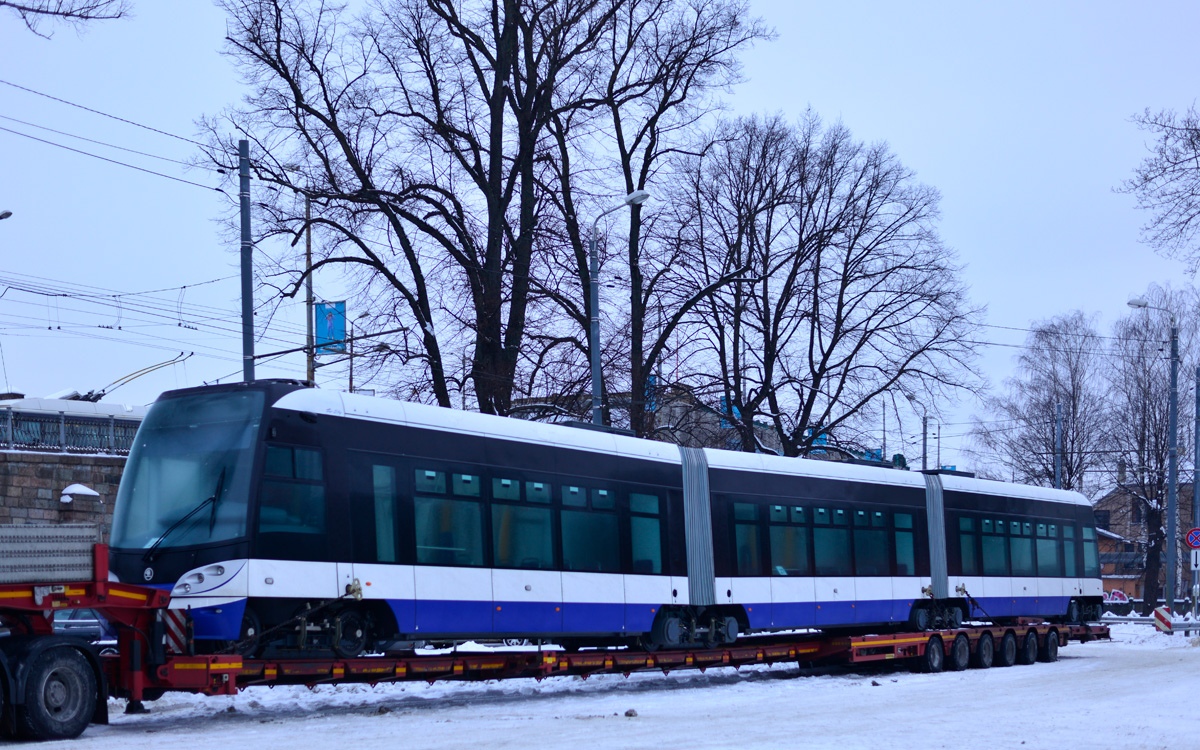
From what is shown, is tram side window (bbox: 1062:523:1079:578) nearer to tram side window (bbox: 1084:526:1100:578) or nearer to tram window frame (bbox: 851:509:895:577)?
tram side window (bbox: 1084:526:1100:578)

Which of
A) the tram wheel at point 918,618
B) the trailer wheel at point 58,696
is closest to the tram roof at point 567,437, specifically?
the tram wheel at point 918,618

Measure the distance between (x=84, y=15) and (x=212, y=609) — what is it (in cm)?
624

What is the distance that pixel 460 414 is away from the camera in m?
15.3

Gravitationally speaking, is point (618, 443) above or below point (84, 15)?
below

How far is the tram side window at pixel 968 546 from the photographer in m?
24.5

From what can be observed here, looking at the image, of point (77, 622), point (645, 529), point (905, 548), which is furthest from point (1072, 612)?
point (77, 622)

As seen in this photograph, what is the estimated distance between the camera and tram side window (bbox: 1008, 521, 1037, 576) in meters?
26.0

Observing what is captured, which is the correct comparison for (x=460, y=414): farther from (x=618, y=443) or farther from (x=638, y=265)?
(x=638, y=265)

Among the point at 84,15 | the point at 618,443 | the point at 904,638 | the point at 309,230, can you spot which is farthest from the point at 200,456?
the point at 309,230

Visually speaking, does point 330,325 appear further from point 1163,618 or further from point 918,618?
point 1163,618

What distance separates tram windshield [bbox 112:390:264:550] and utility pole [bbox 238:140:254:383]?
238 inches

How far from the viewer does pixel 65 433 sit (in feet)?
108

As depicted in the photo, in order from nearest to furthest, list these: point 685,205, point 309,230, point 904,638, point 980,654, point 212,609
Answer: point 212,609
point 904,638
point 980,654
point 309,230
point 685,205

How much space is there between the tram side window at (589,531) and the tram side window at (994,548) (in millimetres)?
10800
